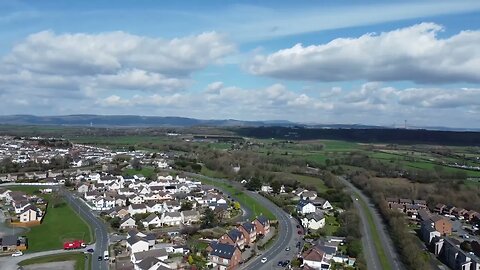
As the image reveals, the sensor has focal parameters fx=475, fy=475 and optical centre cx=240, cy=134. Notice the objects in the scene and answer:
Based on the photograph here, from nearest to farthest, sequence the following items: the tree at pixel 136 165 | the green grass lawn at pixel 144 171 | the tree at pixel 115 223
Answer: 1. the tree at pixel 115 223
2. the green grass lawn at pixel 144 171
3. the tree at pixel 136 165

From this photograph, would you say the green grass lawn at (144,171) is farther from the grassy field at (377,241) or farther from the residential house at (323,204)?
the grassy field at (377,241)

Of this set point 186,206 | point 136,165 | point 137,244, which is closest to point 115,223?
point 137,244

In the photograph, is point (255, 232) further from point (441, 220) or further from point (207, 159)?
point (207, 159)

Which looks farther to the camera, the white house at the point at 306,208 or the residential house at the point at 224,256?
the white house at the point at 306,208

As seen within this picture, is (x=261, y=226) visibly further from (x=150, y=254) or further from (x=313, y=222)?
(x=150, y=254)

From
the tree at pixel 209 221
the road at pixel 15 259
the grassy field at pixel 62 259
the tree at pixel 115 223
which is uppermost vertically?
the tree at pixel 209 221

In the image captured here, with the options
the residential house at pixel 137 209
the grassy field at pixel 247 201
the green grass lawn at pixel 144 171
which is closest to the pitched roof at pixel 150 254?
the grassy field at pixel 247 201

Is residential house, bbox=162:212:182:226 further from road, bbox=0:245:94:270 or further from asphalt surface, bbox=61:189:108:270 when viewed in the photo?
road, bbox=0:245:94:270
